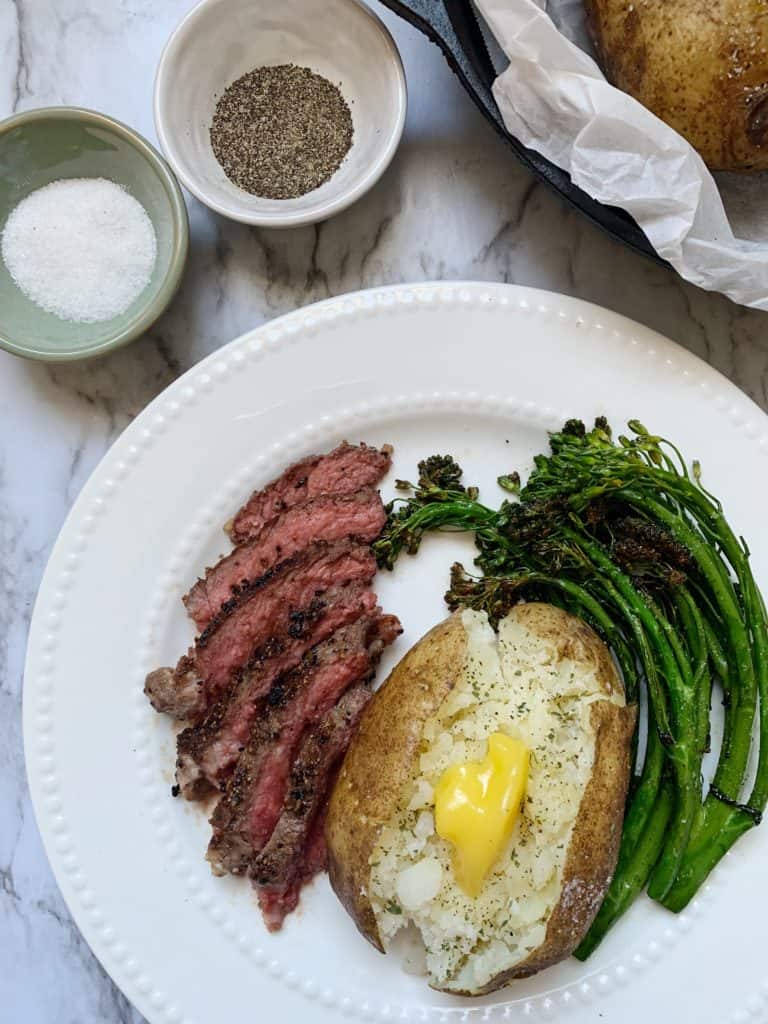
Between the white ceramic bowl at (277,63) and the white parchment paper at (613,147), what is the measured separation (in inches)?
12.3

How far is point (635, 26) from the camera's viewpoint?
5.79 ft

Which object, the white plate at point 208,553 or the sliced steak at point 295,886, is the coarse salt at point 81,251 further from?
the sliced steak at point 295,886

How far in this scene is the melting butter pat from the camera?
5.54 ft

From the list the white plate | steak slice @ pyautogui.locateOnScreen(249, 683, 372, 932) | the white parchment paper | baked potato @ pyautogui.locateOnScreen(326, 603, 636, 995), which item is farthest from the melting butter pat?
the white parchment paper

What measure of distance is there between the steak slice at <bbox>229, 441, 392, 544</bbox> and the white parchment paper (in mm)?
707

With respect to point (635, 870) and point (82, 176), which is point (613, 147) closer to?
point (82, 176)

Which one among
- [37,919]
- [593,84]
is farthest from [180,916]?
[593,84]

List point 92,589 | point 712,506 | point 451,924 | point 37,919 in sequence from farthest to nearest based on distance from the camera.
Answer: point 37,919, point 92,589, point 712,506, point 451,924

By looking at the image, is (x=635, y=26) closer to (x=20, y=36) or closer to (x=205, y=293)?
(x=205, y=293)

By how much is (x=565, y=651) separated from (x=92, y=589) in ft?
3.21

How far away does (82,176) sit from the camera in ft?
7.21

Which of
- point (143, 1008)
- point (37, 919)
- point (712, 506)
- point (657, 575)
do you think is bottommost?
point (37, 919)

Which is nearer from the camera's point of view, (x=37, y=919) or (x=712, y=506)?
(x=712, y=506)

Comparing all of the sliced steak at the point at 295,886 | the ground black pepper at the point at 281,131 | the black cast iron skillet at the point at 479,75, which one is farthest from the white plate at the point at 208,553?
the ground black pepper at the point at 281,131
